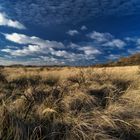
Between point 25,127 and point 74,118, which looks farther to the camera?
point 74,118

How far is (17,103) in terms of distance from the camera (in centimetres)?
633

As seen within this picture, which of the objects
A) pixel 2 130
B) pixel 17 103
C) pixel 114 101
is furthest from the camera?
pixel 114 101

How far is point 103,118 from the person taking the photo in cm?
564

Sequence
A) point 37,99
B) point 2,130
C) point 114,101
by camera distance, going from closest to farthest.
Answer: point 2,130
point 37,99
point 114,101

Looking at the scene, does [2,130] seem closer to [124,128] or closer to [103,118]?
[103,118]

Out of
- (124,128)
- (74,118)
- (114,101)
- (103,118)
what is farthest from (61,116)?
(114,101)

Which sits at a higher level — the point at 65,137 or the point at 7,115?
the point at 7,115

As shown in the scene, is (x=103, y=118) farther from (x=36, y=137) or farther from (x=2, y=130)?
(x=2, y=130)

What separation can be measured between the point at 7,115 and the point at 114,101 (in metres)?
3.23

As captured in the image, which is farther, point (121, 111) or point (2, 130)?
point (121, 111)

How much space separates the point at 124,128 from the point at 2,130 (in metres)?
2.19

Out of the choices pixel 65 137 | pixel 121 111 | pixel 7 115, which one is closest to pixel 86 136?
pixel 65 137

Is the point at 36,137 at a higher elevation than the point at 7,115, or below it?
below

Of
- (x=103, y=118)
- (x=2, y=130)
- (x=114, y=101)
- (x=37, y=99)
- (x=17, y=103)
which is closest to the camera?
(x=2, y=130)
